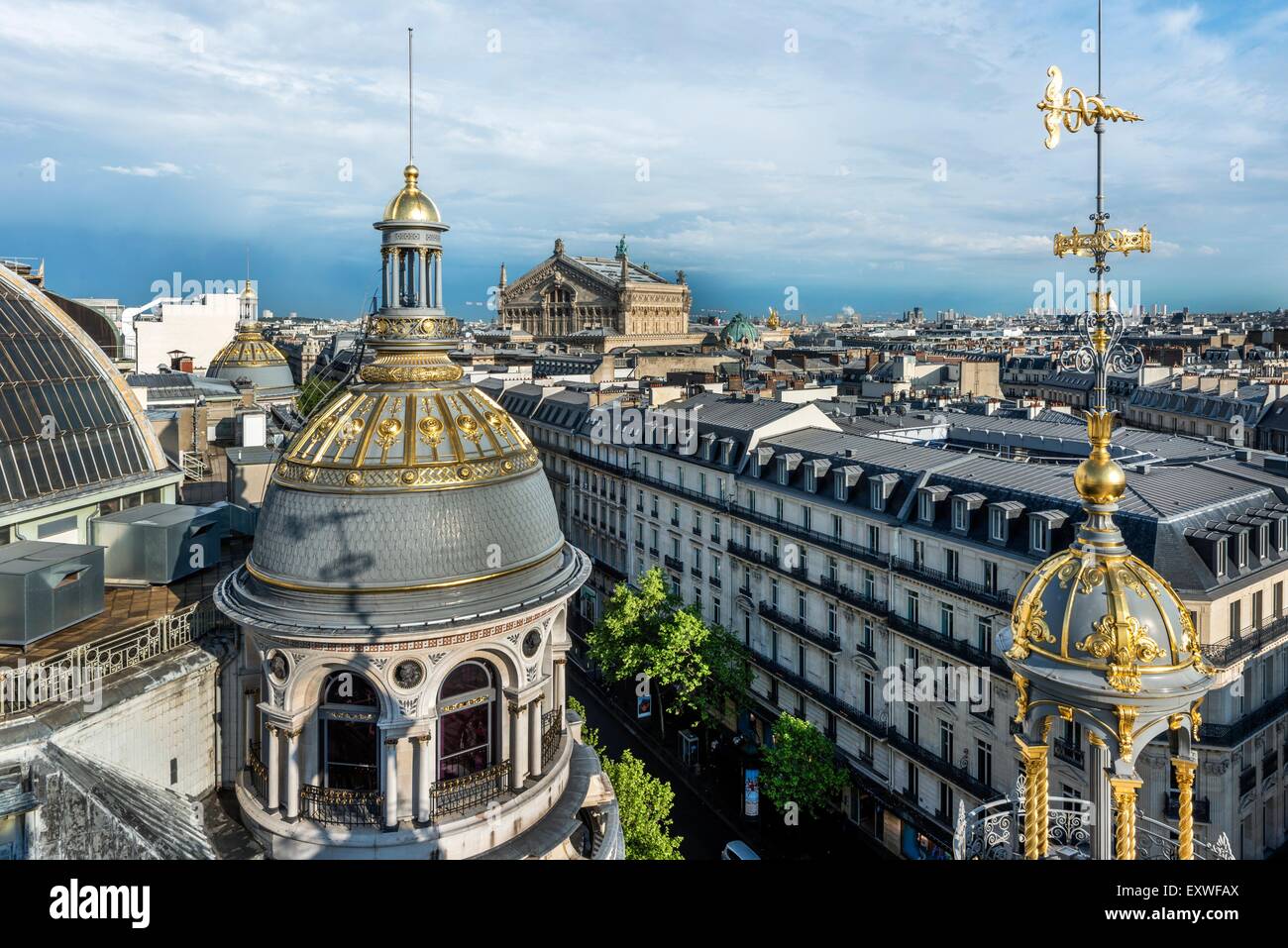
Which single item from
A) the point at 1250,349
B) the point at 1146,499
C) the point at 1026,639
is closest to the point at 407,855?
the point at 1026,639

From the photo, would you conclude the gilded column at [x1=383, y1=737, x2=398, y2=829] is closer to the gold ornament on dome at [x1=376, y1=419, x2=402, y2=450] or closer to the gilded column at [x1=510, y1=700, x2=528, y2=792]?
the gilded column at [x1=510, y1=700, x2=528, y2=792]

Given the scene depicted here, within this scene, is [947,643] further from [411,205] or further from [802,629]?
[411,205]

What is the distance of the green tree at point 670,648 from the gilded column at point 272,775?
28977 mm

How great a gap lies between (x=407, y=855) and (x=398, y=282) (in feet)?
43.8

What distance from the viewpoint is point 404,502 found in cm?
2084

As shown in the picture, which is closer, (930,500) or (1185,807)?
(1185,807)

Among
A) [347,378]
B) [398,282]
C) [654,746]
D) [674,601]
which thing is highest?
[398,282]

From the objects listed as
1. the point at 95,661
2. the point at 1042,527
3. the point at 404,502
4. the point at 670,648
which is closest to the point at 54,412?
the point at 95,661

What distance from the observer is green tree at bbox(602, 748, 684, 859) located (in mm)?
31562

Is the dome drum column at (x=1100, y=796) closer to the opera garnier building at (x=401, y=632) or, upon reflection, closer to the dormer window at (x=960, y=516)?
the opera garnier building at (x=401, y=632)

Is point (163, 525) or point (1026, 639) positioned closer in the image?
point (1026, 639)

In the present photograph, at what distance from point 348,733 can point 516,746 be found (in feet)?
12.2

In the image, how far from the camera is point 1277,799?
3559 centimetres
